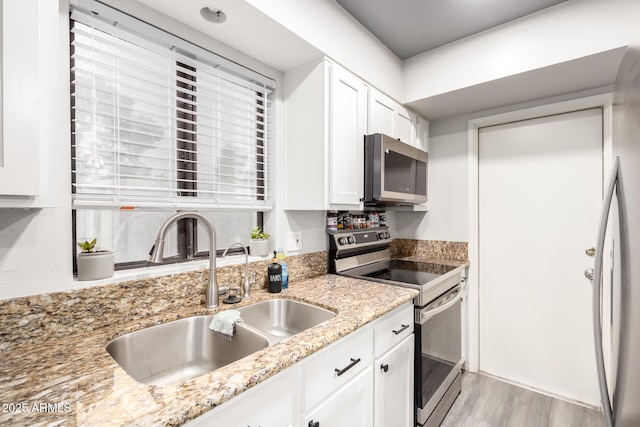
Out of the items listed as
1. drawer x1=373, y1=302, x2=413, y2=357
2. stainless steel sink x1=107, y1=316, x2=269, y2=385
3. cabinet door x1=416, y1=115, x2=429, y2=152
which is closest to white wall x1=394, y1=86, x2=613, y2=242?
cabinet door x1=416, y1=115, x2=429, y2=152

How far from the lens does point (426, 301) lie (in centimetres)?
173

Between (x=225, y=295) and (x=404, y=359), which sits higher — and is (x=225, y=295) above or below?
above

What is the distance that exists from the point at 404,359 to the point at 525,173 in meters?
1.78

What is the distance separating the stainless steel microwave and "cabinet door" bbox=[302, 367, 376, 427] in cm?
105

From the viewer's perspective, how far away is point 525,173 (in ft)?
7.80

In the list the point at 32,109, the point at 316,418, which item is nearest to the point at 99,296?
the point at 32,109

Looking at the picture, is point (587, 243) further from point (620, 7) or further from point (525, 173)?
point (620, 7)

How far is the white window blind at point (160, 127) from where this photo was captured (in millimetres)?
1173

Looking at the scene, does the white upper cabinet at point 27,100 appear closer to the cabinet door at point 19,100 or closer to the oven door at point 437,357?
the cabinet door at point 19,100

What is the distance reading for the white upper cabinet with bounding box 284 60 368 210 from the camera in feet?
5.63

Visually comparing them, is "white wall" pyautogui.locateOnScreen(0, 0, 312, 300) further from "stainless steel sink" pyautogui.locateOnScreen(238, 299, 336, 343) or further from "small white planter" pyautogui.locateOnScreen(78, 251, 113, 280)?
"stainless steel sink" pyautogui.locateOnScreen(238, 299, 336, 343)

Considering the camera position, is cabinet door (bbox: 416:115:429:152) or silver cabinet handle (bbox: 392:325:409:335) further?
cabinet door (bbox: 416:115:429:152)

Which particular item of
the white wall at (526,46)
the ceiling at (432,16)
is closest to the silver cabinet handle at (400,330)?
the white wall at (526,46)

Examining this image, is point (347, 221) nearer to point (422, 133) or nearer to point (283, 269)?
point (283, 269)
